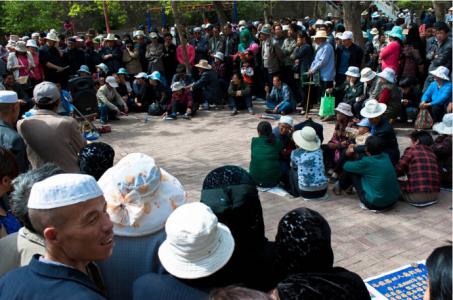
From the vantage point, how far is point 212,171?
9.10 feet

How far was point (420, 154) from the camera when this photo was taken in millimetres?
5246

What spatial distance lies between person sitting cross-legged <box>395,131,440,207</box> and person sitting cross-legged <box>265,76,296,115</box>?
444 centimetres

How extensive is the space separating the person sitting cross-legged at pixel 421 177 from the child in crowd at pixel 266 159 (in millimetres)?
1531

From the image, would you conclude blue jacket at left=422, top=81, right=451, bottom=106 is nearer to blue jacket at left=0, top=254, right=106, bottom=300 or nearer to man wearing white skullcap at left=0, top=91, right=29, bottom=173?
man wearing white skullcap at left=0, top=91, right=29, bottom=173

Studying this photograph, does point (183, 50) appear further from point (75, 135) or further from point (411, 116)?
point (75, 135)

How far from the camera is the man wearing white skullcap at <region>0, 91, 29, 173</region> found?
3678 millimetres

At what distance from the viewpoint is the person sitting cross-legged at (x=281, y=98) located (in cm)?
965

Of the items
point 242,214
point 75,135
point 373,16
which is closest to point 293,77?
point 75,135

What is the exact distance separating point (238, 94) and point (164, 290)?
8.25 metres

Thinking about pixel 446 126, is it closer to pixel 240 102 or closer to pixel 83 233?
pixel 83 233

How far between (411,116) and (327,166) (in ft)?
9.62

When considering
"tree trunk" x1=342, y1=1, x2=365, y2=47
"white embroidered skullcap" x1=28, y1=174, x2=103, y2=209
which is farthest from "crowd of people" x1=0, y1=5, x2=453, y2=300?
"tree trunk" x1=342, y1=1, x2=365, y2=47

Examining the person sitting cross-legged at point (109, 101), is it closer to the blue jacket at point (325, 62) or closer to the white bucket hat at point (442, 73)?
the blue jacket at point (325, 62)

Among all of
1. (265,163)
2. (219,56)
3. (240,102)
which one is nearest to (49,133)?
(265,163)
